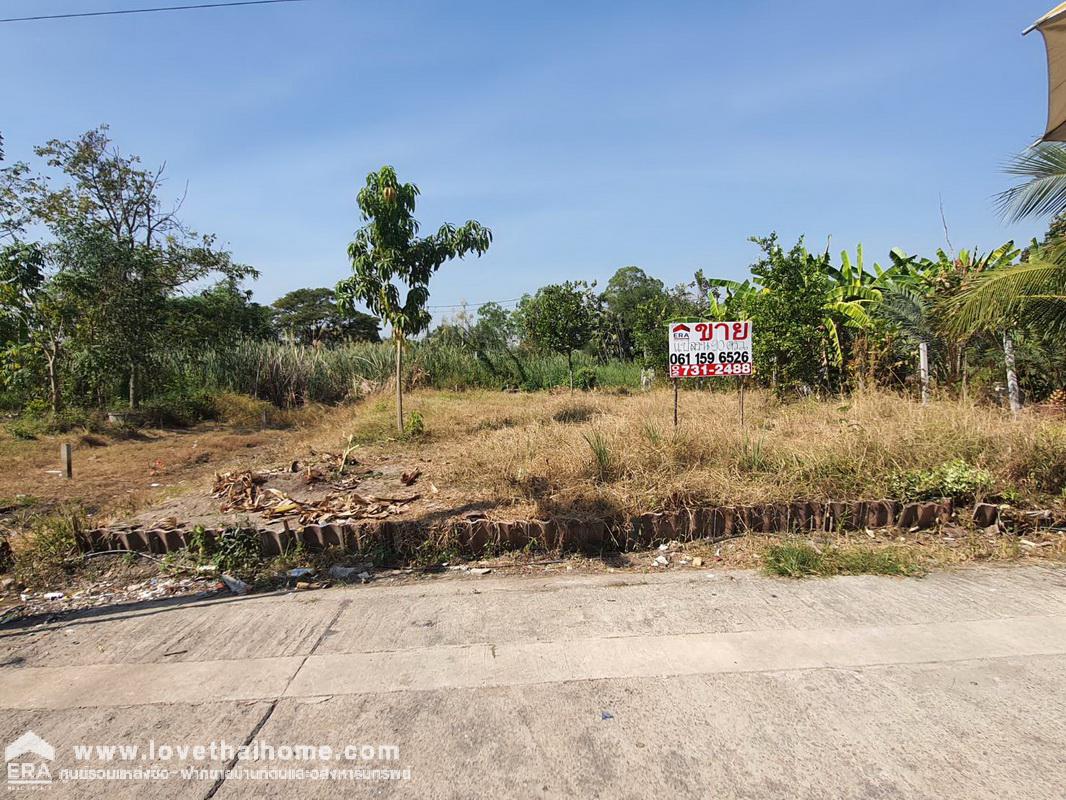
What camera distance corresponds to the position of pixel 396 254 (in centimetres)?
980

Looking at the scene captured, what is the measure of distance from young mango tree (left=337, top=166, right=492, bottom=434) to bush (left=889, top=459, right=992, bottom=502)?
6.99 m

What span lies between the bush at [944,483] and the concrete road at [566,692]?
3.01 ft

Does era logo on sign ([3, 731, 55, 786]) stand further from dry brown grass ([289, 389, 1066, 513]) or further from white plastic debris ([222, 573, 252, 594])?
dry brown grass ([289, 389, 1066, 513])

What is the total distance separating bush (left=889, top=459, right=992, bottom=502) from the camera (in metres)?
4.92

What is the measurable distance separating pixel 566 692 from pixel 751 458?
11.2 feet

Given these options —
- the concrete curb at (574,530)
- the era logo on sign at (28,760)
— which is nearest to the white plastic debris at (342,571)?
the concrete curb at (574,530)

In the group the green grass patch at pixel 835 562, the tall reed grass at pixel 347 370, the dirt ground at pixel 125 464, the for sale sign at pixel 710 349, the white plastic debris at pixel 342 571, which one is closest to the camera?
the green grass patch at pixel 835 562

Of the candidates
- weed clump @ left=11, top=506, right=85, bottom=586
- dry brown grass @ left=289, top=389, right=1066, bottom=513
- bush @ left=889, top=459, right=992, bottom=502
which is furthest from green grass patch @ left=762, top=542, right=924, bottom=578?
weed clump @ left=11, top=506, right=85, bottom=586

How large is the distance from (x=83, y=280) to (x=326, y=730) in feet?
43.7

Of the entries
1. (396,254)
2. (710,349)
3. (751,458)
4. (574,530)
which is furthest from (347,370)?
(574,530)

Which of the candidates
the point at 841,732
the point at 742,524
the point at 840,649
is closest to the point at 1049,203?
the point at 742,524

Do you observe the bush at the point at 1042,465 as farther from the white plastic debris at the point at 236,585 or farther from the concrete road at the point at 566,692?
the white plastic debris at the point at 236,585

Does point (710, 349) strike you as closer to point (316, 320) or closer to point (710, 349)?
point (710, 349)

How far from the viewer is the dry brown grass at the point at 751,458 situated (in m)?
5.10
